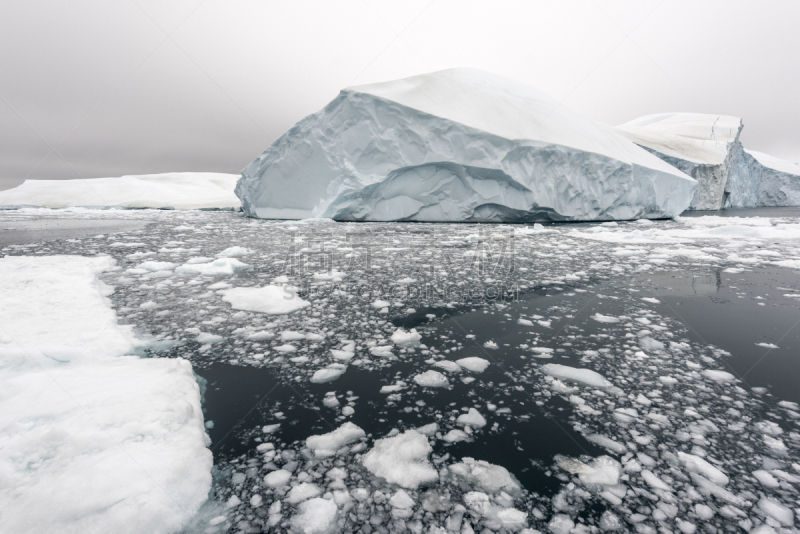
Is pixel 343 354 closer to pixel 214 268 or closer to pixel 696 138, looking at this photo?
pixel 214 268

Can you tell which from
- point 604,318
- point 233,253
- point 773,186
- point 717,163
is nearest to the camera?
point 604,318

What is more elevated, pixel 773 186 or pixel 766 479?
pixel 773 186

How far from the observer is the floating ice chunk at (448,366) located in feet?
5.06

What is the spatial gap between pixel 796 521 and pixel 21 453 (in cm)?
196

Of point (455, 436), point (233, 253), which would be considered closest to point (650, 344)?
point (455, 436)

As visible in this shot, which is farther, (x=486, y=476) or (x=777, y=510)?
(x=486, y=476)

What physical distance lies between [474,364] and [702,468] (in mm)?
797

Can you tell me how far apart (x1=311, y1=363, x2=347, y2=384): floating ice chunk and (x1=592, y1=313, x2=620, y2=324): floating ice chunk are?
1.55m

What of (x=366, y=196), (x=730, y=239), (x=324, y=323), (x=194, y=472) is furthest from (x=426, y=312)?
(x=366, y=196)

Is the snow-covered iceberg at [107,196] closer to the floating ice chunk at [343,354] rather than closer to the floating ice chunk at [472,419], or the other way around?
the floating ice chunk at [343,354]

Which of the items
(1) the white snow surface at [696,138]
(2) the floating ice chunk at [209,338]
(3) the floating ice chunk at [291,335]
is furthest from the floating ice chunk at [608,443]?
(1) the white snow surface at [696,138]

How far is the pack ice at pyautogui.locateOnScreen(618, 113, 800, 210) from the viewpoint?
15.3m

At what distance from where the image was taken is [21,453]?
952 mm

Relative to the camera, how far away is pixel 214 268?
130 inches
